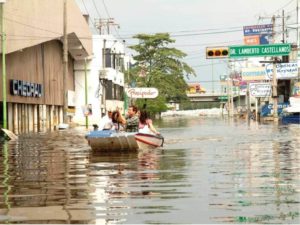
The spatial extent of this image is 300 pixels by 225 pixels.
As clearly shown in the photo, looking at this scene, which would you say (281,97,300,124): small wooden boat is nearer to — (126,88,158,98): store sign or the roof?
the roof

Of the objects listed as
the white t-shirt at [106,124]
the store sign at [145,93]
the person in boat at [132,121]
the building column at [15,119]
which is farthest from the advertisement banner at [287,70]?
the white t-shirt at [106,124]

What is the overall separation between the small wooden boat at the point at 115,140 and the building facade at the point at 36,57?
2268cm

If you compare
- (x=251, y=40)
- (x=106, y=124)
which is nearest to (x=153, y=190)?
(x=106, y=124)

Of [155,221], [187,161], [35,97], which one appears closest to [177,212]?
[155,221]

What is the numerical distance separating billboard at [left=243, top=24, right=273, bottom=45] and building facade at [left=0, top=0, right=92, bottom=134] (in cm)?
2261

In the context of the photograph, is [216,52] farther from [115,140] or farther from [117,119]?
[115,140]

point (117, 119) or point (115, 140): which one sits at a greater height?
point (117, 119)

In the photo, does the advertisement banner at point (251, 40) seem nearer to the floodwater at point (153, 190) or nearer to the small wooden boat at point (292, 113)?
the small wooden boat at point (292, 113)

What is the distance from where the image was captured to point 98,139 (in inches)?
842

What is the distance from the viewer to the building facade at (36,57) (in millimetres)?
45719

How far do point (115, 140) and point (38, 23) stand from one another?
1235 inches

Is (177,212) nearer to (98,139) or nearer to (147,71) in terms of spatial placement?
(98,139)

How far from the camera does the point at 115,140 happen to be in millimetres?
21359

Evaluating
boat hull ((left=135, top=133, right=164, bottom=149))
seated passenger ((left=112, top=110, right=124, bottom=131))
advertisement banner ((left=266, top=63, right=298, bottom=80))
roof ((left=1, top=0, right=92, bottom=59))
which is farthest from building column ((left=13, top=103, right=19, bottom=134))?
advertisement banner ((left=266, top=63, right=298, bottom=80))
